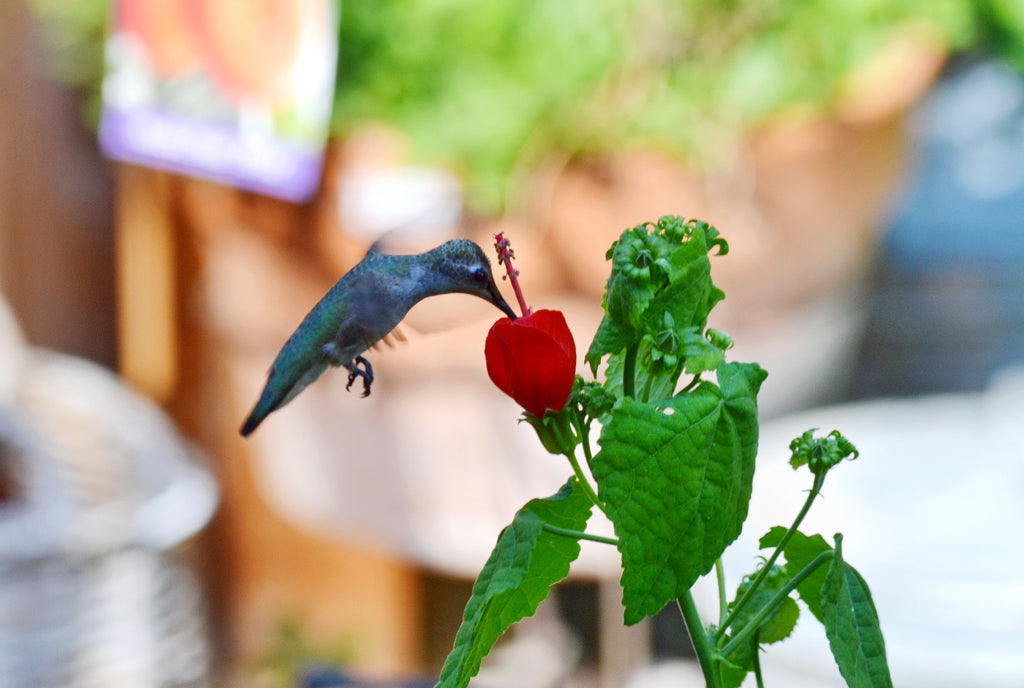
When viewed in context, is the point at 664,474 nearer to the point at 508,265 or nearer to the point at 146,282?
the point at 508,265

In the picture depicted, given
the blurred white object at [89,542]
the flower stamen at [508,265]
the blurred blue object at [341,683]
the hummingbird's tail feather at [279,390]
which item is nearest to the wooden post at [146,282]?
the blurred white object at [89,542]

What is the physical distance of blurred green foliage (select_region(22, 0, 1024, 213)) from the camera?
1.28 m

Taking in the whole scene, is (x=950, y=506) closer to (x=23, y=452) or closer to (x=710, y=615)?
(x=710, y=615)

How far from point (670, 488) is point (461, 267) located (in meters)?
0.15

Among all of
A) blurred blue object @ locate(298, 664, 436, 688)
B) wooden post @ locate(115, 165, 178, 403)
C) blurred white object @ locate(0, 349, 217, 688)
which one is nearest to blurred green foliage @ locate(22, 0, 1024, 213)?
wooden post @ locate(115, 165, 178, 403)

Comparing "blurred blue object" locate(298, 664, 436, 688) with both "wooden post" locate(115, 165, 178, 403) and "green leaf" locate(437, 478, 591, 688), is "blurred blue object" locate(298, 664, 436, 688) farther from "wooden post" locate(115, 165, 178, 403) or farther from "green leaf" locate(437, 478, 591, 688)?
"wooden post" locate(115, 165, 178, 403)

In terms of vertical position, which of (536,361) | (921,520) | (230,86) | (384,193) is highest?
(230,86)

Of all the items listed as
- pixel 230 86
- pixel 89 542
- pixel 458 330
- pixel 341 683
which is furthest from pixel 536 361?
pixel 230 86

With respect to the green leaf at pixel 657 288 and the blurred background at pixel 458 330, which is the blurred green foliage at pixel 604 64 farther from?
the green leaf at pixel 657 288

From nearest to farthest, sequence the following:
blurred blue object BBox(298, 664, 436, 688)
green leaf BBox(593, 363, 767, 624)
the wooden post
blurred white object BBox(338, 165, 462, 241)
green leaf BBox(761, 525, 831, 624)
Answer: green leaf BBox(593, 363, 767, 624) < green leaf BBox(761, 525, 831, 624) < blurred blue object BBox(298, 664, 436, 688) < blurred white object BBox(338, 165, 462, 241) < the wooden post

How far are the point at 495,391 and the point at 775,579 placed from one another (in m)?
1.03

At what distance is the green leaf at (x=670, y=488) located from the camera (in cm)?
26

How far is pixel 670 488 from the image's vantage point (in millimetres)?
267

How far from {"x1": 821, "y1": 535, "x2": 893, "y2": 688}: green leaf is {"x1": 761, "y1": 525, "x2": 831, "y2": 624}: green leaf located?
2.3 inches
